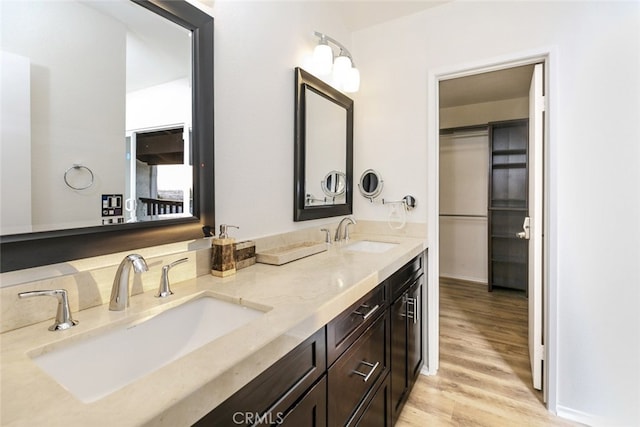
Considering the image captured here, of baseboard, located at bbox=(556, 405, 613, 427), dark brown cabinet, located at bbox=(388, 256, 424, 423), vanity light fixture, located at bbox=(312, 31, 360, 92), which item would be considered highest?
vanity light fixture, located at bbox=(312, 31, 360, 92)

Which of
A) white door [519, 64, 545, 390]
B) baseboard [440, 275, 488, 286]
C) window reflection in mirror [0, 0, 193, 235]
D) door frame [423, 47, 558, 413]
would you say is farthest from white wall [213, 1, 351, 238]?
baseboard [440, 275, 488, 286]

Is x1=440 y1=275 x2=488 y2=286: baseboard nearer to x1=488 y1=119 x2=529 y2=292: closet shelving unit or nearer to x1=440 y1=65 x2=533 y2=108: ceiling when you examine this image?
x1=488 y1=119 x2=529 y2=292: closet shelving unit

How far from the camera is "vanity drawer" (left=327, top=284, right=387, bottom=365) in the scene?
3.23 feet

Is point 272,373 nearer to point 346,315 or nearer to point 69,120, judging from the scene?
point 346,315

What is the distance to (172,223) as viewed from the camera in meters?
1.12

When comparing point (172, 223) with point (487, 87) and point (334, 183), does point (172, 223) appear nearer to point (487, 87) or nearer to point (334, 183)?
point (334, 183)

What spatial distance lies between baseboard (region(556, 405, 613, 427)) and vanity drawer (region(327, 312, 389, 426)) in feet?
3.65

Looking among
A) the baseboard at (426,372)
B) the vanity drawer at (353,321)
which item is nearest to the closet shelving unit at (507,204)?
the baseboard at (426,372)

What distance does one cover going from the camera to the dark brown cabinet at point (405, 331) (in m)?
1.56

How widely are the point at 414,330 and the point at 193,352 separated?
157 centimetres

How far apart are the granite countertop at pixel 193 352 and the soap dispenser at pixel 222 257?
0.11 ft

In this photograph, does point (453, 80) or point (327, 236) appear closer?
point (327, 236)

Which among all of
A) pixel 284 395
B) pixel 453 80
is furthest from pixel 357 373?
pixel 453 80

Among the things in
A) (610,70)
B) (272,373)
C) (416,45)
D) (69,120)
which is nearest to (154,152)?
(69,120)
